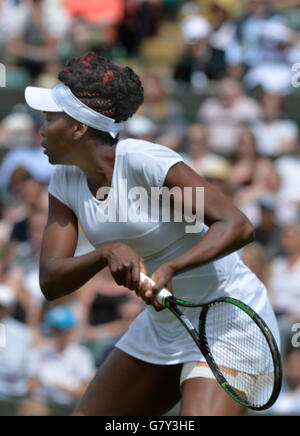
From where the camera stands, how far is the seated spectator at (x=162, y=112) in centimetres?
760

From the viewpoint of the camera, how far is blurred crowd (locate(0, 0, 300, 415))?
5.86m

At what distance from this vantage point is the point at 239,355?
3182 millimetres

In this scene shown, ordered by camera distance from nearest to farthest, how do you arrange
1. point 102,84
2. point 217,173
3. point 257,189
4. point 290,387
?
1. point 102,84
2. point 290,387
3. point 217,173
4. point 257,189

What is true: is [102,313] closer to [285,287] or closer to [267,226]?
[285,287]

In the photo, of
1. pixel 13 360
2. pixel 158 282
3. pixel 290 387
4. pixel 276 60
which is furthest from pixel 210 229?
pixel 276 60

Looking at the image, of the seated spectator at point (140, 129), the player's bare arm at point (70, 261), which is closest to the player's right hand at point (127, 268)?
the player's bare arm at point (70, 261)

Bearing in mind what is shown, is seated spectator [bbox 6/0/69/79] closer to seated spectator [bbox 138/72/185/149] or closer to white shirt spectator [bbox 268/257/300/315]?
seated spectator [bbox 138/72/185/149]

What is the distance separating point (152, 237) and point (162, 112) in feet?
16.6

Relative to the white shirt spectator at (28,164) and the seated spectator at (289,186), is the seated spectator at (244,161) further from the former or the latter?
the white shirt spectator at (28,164)

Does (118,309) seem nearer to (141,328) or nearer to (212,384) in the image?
(141,328)

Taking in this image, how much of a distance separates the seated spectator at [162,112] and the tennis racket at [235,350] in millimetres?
4411

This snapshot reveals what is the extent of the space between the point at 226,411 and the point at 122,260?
70 cm

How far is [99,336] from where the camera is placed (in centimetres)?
604

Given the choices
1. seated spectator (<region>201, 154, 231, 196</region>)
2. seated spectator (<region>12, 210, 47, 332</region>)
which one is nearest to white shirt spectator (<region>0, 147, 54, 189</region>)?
seated spectator (<region>12, 210, 47, 332</region>)
